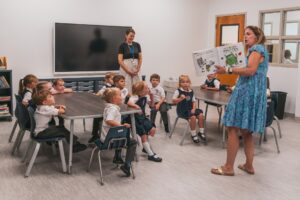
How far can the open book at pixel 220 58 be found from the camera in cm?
376

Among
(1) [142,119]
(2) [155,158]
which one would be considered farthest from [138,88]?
(2) [155,158]

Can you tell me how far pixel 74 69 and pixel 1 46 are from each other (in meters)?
1.36

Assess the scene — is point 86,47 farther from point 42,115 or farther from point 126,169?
point 126,169

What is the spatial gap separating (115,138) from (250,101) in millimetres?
1310

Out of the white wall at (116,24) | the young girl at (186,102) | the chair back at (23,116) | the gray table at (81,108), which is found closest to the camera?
the gray table at (81,108)

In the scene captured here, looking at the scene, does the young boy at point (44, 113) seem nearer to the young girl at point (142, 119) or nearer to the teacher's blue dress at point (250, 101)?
the young girl at point (142, 119)

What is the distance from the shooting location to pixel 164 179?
350 centimetres

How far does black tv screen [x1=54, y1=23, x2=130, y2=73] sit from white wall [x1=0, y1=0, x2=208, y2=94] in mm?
154

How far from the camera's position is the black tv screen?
6.76 metres

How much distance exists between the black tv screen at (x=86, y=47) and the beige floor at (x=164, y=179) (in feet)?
8.53

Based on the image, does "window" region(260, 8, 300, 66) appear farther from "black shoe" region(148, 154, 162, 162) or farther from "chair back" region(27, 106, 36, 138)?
"chair back" region(27, 106, 36, 138)

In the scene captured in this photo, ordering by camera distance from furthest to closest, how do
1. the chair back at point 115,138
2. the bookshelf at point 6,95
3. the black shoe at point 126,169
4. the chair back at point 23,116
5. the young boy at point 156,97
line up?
1. the bookshelf at point 6,95
2. the young boy at point 156,97
3. the chair back at point 23,116
4. the black shoe at point 126,169
5. the chair back at point 115,138

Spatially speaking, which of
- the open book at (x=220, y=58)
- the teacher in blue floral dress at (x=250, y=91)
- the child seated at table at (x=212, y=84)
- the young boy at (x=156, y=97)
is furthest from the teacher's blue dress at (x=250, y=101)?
the child seated at table at (x=212, y=84)

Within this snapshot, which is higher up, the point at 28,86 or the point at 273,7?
the point at 273,7
